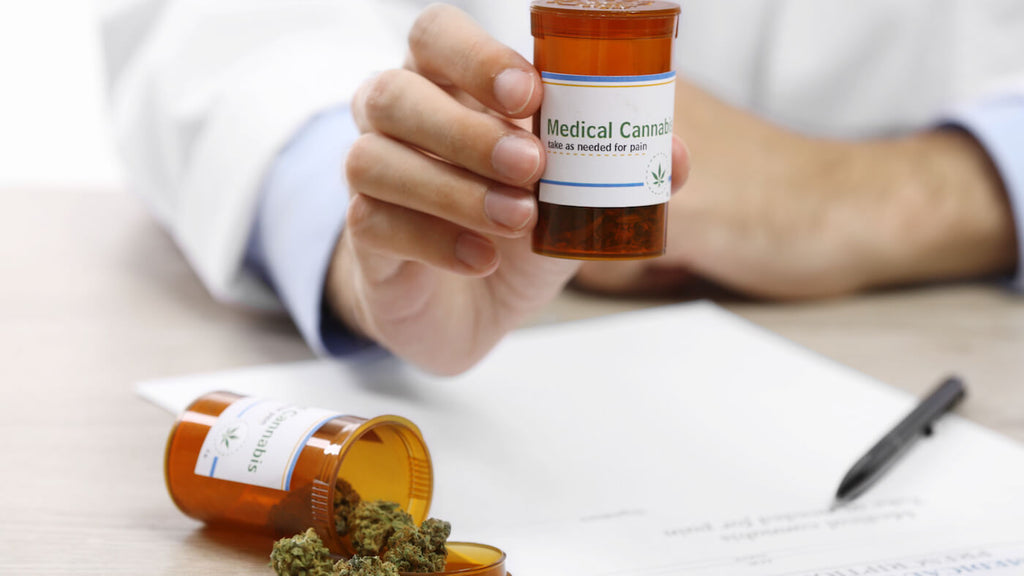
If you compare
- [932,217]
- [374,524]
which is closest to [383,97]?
[374,524]

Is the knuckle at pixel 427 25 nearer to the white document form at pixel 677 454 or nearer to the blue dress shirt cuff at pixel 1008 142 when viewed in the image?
the white document form at pixel 677 454

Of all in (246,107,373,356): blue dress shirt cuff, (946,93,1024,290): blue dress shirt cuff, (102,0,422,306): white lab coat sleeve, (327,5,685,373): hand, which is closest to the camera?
(327,5,685,373): hand

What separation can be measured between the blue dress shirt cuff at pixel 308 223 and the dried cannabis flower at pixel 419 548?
1.38 ft

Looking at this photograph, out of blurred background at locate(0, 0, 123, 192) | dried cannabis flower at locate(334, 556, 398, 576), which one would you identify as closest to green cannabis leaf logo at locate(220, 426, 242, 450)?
dried cannabis flower at locate(334, 556, 398, 576)

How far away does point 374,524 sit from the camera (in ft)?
1.85

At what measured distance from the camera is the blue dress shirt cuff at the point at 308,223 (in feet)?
3.20

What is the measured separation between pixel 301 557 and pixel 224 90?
717 millimetres

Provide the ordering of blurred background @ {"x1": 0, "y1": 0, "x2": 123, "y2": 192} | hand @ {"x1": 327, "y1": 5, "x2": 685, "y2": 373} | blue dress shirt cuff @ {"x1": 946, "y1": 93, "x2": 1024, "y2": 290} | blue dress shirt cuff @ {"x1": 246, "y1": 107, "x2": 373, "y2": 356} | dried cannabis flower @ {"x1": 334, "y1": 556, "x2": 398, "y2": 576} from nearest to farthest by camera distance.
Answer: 1. dried cannabis flower @ {"x1": 334, "y1": 556, "x2": 398, "y2": 576}
2. hand @ {"x1": 327, "y1": 5, "x2": 685, "y2": 373}
3. blue dress shirt cuff @ {"x1": 246, "y1": 107, "x2": 373, "y2": 356}
4. blue dress shirt cuff @ {"x1": 946, "y1": 93, "x2": 1024, "y2": 290}
5. blurred background @ {"x1": 0, "y1": 0, "x2": 123, "y2": 192}

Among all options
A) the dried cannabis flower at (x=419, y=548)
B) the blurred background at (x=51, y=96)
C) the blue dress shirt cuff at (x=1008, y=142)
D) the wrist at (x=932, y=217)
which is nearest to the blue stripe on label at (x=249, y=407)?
the dried cannabis flower at (x=419, y=548)

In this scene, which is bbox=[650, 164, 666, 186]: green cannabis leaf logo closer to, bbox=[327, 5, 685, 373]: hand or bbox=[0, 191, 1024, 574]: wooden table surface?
bbox=[327, 5, 685, 373]: hand

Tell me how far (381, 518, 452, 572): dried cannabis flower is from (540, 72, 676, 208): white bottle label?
0.64 feet

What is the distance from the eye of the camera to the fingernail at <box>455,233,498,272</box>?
70 cm

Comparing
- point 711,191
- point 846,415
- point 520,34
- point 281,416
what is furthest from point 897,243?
point 281,416

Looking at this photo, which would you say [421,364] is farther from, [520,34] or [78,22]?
[78,22]
